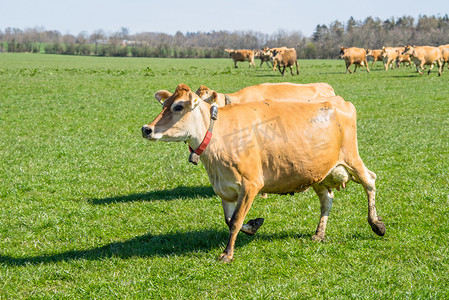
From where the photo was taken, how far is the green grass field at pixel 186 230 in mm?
5125

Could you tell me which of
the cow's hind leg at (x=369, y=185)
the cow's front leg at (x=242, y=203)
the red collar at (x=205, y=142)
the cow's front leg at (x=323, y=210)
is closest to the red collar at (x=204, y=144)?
the red collar at (x=205, y=142)

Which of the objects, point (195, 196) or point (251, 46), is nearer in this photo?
point (195, 196)

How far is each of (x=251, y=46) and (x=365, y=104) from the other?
153262 mm

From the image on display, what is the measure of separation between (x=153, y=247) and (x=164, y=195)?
2.65 m

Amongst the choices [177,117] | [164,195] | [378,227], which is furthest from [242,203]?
[164,195]

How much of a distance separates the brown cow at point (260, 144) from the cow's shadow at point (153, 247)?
0.56 m

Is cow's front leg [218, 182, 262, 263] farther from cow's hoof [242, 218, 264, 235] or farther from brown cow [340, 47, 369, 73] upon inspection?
brown cow [340, 47, 369, 73]

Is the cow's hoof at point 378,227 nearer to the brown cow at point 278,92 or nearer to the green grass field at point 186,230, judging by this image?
the green grass field at point 186,230

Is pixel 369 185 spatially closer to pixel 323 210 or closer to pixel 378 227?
pixel 378 227

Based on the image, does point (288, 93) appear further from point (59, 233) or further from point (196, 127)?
point (59, 233)

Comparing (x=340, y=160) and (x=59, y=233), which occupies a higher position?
(x=340, y=160)

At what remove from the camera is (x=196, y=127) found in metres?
5.42

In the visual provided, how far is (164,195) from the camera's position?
882 cm

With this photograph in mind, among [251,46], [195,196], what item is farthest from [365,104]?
[251,46]
